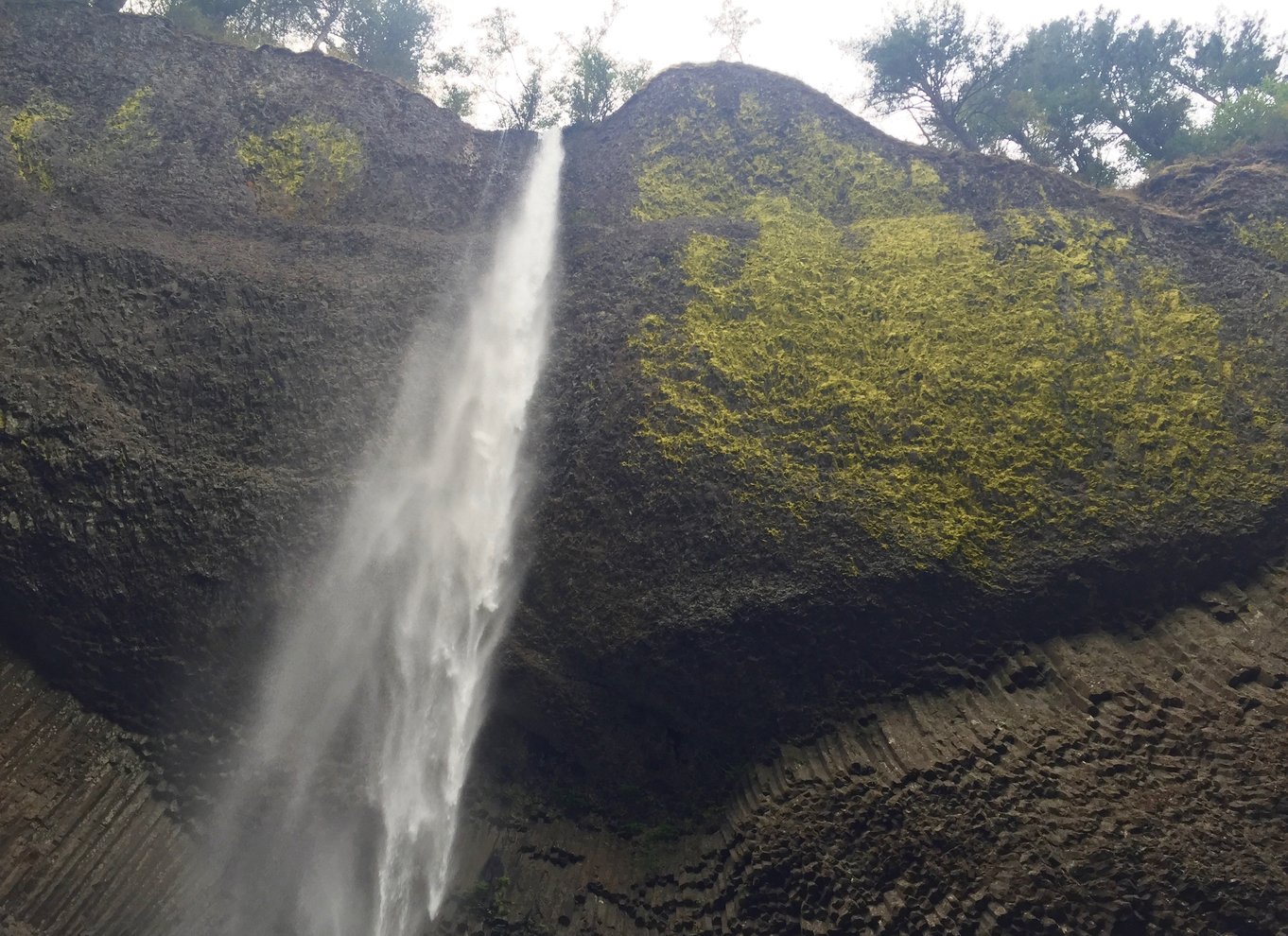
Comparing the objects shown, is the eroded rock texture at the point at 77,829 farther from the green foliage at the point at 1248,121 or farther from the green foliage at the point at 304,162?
the green foliage at the point at 1248,121

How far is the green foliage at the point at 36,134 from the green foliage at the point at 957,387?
10.9 m

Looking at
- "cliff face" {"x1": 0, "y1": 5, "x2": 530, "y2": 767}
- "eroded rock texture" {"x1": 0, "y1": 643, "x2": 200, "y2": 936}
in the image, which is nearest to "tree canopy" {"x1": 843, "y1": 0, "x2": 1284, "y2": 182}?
"cliff face" {"x1": 0, "y1": 5, "x2": 530, "y2": 767}

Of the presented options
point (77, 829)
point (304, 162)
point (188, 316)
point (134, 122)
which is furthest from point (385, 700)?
point (134, 122)

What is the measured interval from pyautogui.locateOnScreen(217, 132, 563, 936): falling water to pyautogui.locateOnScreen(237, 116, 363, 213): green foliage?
220 inches

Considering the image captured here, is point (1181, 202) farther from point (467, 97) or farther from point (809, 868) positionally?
point (467, 97)

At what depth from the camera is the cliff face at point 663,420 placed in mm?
11234

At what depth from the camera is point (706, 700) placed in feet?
37.4

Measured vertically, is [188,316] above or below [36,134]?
below

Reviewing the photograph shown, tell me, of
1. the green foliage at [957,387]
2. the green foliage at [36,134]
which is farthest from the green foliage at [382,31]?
the green foliage at [957,387]

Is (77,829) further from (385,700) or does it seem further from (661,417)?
(661,417)

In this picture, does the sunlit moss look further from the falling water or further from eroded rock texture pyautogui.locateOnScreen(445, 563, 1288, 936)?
eroded rock texture pyautogui.locateOnScreen(445, 563, 1288, 936)

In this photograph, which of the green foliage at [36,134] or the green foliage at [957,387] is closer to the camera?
the green foliage at [957,387]

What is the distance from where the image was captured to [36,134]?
1514 centimetres

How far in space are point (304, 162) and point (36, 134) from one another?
14.8 ft
